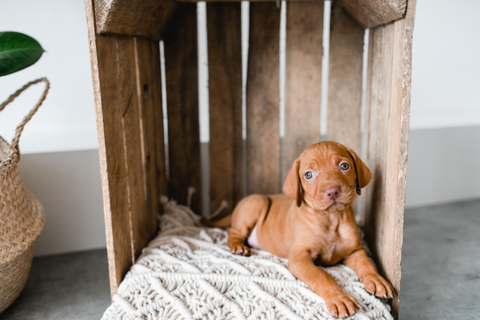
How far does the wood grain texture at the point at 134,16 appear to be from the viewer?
148 cm

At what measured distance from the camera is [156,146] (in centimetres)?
228

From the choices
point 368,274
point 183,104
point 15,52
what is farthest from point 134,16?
point 368,274

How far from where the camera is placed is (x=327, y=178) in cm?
157

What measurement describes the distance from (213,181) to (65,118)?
1.07 meters

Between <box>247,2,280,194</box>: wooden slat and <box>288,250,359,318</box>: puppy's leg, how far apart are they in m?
0.81

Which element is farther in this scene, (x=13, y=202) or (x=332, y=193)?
(x=13, y=202)

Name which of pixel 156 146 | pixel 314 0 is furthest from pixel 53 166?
pixel 314 0

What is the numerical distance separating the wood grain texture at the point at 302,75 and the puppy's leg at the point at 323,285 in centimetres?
83

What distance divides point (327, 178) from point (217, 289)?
65 centimetres

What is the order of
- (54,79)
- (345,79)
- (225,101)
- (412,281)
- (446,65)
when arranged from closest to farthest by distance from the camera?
(412,281)
(345,79)
(225,101)
(54,79)
(446,65)

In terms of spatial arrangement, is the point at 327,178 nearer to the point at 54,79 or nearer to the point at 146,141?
the point at 146,141

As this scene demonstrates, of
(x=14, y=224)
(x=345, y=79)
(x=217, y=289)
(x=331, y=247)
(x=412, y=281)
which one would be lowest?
(x=412, y=281)

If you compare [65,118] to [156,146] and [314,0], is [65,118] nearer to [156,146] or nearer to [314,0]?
[156,146]

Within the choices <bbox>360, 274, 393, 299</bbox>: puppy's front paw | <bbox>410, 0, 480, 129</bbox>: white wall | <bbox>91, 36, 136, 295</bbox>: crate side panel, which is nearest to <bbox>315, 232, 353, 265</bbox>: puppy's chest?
<bbox>360, 274, 393, 299</bbox>: puppy's front paw
